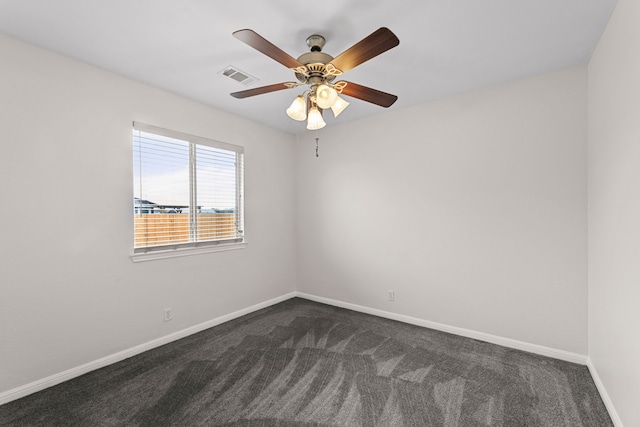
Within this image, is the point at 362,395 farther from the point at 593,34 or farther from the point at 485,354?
the point at 593,34

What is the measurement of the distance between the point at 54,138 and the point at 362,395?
2.99m

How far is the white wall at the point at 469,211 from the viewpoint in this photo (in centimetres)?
261

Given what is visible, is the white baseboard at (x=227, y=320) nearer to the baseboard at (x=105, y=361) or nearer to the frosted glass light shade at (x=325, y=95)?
the baseboard at (x=105, y=361)

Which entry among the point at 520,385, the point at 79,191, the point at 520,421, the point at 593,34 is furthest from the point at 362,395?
the point at 593,34

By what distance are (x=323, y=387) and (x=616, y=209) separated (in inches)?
90.0

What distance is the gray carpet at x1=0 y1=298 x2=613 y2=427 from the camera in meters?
1.92

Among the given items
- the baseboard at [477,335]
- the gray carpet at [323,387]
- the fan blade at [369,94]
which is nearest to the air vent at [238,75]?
the fan blade at [369,94]

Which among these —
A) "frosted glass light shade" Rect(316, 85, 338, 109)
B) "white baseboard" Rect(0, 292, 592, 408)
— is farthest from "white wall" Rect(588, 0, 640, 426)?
"frosted glass light shade" Rect(316, 85, 338, 109)

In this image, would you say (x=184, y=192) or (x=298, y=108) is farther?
(x=184, y=192)

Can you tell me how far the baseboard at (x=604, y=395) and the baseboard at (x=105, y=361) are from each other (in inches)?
132

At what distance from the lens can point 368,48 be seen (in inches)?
65.1

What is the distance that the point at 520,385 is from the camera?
2.26 metres

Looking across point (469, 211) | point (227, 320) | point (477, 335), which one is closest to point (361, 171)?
point (469, 211)

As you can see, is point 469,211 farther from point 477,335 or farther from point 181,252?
point 181,252
